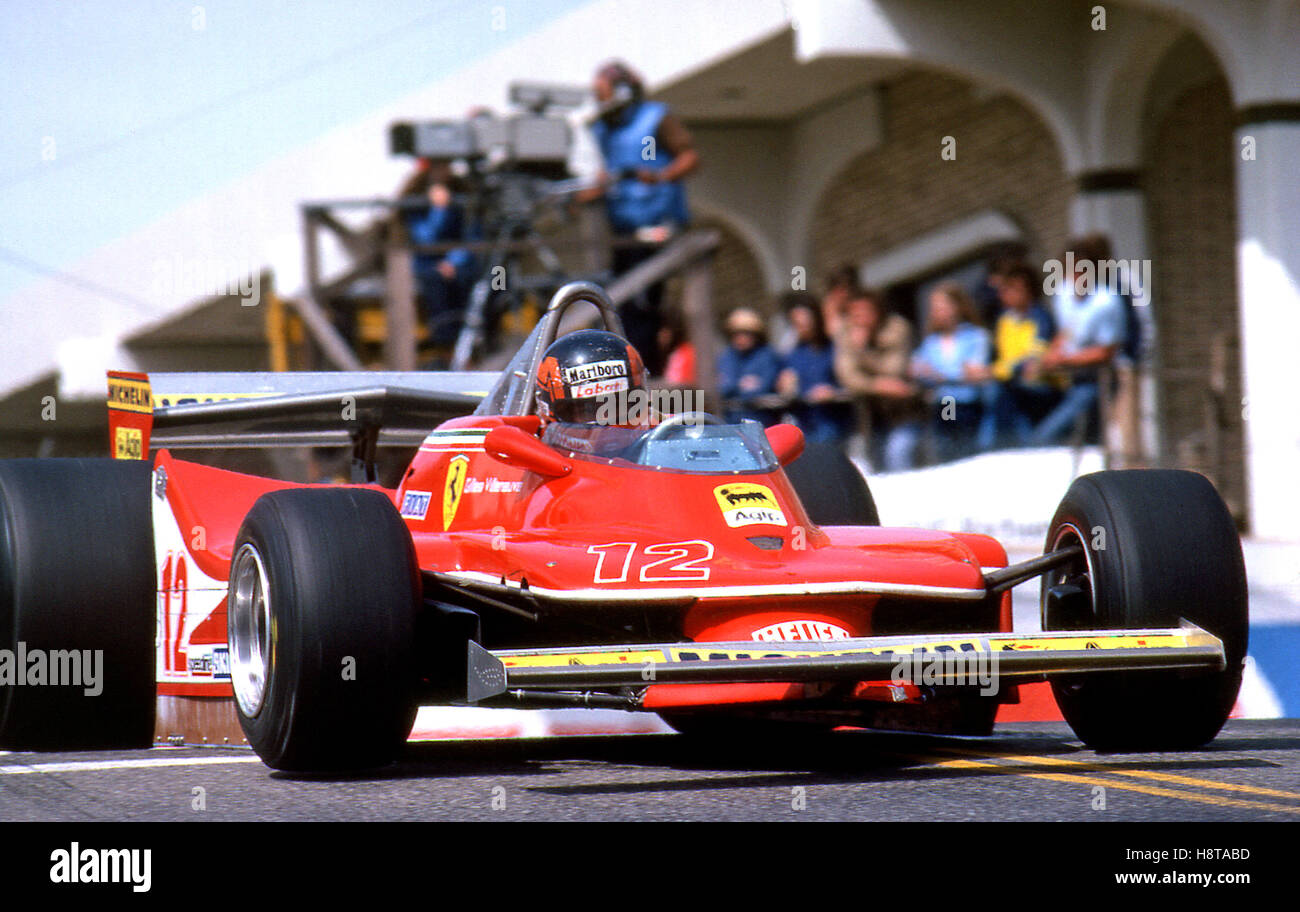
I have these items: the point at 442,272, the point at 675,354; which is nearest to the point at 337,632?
the point at 675,354

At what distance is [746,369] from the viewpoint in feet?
40.9

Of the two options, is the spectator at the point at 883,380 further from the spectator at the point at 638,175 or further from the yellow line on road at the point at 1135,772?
the yellow line on road at the point at 1135,772

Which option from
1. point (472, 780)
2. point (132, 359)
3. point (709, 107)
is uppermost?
point (709, 107)

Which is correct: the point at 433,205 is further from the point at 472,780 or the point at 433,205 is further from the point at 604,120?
the point at 472,780

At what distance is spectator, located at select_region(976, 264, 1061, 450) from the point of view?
10.9 metres

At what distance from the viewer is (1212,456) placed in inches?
458

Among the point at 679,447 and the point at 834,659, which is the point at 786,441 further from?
the point at 834,659

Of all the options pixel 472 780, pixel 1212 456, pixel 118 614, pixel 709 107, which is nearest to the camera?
pixel 472 780

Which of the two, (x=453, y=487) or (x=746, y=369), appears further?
(x=746, y=369)

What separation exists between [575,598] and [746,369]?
7.24 m

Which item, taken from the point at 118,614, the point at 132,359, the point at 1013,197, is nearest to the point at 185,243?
the point at 132,359

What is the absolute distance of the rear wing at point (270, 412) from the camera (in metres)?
7.56
